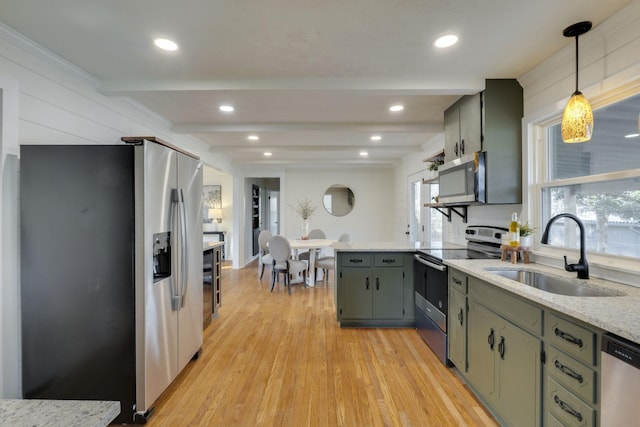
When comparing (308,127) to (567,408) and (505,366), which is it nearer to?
(505,366)

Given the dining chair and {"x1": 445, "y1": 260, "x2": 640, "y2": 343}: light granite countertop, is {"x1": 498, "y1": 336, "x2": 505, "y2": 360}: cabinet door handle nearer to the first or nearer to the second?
{"x1": 445, "y1": 260, "x2": 640, "y2": 343}: light granite countertop

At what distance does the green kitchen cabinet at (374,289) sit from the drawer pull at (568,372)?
6.46ft

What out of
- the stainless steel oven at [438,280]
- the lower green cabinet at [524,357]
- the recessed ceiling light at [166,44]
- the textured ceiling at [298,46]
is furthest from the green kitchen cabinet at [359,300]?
the recessed ceiling light at [166,44]

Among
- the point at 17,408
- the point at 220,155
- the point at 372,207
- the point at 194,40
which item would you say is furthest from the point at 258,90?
the point at 372,207

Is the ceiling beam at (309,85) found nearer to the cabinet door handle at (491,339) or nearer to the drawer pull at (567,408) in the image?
the cabinet door handle at (491,339)

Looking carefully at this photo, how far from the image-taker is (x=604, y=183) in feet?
6.19

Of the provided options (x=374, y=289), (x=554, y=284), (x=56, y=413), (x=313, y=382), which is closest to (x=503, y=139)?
(x=554, y=284)

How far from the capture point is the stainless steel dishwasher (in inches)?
39.3

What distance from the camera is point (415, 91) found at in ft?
8.25

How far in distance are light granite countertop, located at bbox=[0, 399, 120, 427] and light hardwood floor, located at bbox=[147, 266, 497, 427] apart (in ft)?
4.52

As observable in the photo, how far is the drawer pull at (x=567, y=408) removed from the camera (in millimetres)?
1218

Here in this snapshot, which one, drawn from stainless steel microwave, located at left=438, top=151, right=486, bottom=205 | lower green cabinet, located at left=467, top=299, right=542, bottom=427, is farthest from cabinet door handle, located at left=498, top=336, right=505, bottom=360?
stainless steel microwave, located at left=438, top=151, right=486, bottom=205

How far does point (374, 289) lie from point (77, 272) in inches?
102

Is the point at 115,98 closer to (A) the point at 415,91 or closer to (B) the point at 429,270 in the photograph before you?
(A) the point at 415,91
